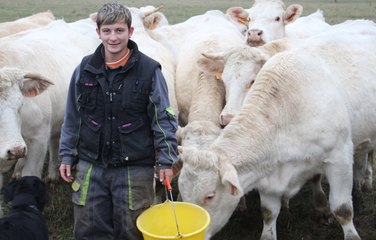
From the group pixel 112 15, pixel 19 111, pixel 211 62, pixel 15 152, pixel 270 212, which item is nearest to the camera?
pixel 112 15

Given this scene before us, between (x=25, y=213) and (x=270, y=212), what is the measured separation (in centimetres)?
220

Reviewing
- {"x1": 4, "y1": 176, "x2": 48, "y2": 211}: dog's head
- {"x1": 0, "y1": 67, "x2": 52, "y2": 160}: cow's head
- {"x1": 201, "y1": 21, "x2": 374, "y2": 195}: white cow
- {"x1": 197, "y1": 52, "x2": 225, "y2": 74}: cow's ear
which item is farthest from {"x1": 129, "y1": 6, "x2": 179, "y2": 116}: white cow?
{"x1": 4, "y1": 176, "x2": 48, "y2": 211}: dog's head

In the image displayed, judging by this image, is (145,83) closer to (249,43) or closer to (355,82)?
(355,82)

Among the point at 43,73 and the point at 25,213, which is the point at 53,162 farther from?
the point at 25,213

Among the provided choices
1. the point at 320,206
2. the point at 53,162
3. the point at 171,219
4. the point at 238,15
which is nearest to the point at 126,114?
the point at 171,219

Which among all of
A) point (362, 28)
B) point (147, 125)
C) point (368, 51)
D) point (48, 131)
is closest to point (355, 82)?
point (368, 51)

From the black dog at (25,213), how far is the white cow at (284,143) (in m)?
1.11

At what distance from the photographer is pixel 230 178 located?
3.91 meters

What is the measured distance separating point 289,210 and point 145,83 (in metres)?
2.91

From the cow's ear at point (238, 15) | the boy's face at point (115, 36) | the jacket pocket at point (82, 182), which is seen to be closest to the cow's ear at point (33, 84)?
the jacket pocket at point (82, 182)

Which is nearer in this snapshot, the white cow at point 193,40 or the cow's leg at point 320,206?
the cow's leg at point 320,206

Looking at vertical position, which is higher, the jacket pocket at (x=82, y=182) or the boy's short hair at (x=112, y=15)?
the boy's short hair at (x=112, y=15)

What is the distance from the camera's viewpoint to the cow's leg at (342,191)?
4.63 metres

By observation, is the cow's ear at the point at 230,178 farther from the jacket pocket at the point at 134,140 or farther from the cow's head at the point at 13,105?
the cow's head at the point at 13,105
